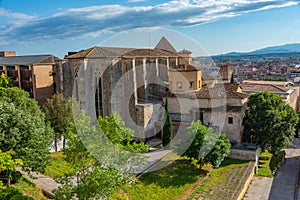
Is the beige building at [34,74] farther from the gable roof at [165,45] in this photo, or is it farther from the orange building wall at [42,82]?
the gable roof at [165,45]

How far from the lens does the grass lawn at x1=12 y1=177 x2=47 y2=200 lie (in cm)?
1372

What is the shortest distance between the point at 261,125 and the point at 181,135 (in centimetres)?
656

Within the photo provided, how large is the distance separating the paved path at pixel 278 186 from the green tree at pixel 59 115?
13.5 metres

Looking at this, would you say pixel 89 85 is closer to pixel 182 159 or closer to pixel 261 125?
pixel 182 159

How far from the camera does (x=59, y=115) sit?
2059 centimetres

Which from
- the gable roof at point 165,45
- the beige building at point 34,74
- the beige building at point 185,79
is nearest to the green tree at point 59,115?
the beige building at point 185,79

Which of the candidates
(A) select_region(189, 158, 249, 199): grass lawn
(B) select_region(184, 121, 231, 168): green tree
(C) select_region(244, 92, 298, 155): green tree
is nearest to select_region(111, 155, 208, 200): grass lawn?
(A) select_region(189, 158, 249, 199): grass lawn

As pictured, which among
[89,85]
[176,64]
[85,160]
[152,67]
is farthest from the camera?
[176,64]

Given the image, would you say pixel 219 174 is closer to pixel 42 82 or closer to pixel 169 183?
pixel 169 183

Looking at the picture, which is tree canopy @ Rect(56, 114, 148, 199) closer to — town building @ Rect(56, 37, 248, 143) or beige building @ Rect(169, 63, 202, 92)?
town building @ Rect(56, 37, 248, 143)

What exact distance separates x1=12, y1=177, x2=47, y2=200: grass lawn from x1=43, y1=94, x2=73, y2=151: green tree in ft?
19.5

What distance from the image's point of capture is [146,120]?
25.0 meters

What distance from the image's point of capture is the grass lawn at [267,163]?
21531 millimetres

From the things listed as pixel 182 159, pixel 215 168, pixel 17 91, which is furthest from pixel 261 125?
pixel 17 91
